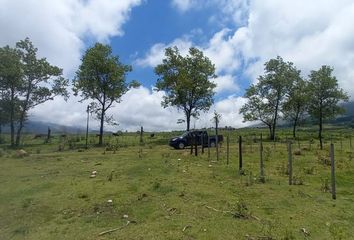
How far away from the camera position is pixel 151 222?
1316 centimetres

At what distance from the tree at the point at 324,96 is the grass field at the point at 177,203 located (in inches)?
1918

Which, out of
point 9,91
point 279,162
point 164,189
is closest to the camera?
point 164,189

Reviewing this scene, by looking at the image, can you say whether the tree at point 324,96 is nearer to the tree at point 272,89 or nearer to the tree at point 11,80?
the tree at point 272,89

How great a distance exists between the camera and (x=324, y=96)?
70.5 m

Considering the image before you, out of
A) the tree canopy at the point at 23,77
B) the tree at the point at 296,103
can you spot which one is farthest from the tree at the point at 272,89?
the tree canopy at the point at 23,77

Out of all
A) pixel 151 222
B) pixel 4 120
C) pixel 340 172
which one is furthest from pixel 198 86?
pixel 151 222

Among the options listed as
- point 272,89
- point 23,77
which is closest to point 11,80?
point 23,77

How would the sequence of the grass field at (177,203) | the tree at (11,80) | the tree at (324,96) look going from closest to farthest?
the grass field at (177,203), the tree at (11,80), the tree at (324,96)

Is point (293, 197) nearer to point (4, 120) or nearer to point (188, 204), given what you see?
point (188, 204)

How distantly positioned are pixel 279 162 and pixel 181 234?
51.5 ft

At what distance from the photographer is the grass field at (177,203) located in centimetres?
1230

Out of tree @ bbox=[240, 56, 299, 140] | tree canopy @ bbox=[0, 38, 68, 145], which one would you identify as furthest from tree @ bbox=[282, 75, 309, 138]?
tree canopy @ bbox=[0, 38, 68, 145]

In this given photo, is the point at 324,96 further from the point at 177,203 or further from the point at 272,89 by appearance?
the point at 177,203

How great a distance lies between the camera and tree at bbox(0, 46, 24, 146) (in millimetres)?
52866
